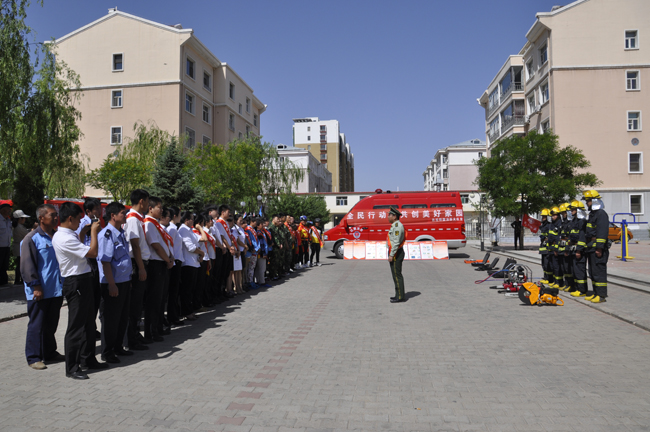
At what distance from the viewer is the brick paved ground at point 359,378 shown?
3.85m

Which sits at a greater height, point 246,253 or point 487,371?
point 246,253

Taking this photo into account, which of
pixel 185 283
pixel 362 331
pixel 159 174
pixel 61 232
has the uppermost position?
pixel 159 174

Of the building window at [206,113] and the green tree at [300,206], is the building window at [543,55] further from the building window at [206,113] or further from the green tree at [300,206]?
the building window at [206,113]

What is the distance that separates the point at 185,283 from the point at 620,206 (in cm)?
3887

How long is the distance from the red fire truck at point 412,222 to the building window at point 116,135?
2047cm

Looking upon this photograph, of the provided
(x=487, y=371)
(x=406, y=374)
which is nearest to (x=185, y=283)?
(x=406, y=374)

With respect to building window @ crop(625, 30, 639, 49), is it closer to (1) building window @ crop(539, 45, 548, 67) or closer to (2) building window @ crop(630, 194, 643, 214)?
(1) building window @ crop(539, 45, 548, 67)

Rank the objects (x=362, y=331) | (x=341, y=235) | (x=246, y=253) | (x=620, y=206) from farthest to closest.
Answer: (x=620, y=206)
(x=341, y=235)
(x=246, y=253)
(x=362, y=331)

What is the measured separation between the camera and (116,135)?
35.8m

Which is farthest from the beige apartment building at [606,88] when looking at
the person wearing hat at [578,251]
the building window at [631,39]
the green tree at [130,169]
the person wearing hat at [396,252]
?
the person wearing hat at [396,252]

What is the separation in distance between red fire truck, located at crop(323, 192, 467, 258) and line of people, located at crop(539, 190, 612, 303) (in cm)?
1135

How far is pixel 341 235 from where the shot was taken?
23641 mm

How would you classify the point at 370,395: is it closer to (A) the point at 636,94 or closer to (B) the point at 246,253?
(B) the point at 246,253

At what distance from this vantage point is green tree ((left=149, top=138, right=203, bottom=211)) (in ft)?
82.1
